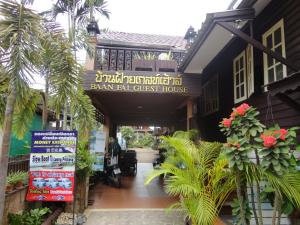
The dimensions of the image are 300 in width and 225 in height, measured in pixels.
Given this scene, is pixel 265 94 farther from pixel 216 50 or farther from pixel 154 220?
pixel 154 220

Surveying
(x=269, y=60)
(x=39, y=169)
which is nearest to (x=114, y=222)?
(x=39, y=169)

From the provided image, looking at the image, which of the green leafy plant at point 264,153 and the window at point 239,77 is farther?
the window at point 239,77

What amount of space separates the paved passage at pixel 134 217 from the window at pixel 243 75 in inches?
119

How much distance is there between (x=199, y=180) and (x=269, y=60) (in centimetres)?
276

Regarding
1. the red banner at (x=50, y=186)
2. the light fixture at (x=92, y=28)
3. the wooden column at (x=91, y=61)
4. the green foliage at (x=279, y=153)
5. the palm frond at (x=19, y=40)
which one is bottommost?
the red banner at (x=50, y=186)

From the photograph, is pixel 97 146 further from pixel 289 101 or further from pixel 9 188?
pixel 289 101

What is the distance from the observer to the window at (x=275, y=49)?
15.0 feet

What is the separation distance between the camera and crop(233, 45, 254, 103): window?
18.6 feet

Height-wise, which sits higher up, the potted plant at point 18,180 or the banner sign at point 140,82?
the banner sign at point 140,82

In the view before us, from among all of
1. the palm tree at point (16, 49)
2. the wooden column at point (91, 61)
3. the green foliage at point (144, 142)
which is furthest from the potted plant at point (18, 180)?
the green foliage at point (144, 142)

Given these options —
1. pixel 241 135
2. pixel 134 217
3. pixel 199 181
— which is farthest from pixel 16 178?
pixel 241 135

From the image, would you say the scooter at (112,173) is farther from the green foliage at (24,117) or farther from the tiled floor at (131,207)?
the green foliage at (24,117)

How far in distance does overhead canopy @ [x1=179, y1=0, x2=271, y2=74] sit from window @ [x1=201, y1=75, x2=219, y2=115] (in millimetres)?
968

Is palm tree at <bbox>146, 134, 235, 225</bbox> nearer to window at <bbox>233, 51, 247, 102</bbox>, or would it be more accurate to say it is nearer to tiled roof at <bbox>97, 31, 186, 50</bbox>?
window at <bbox>233, 51, 247, 102</bbox>
